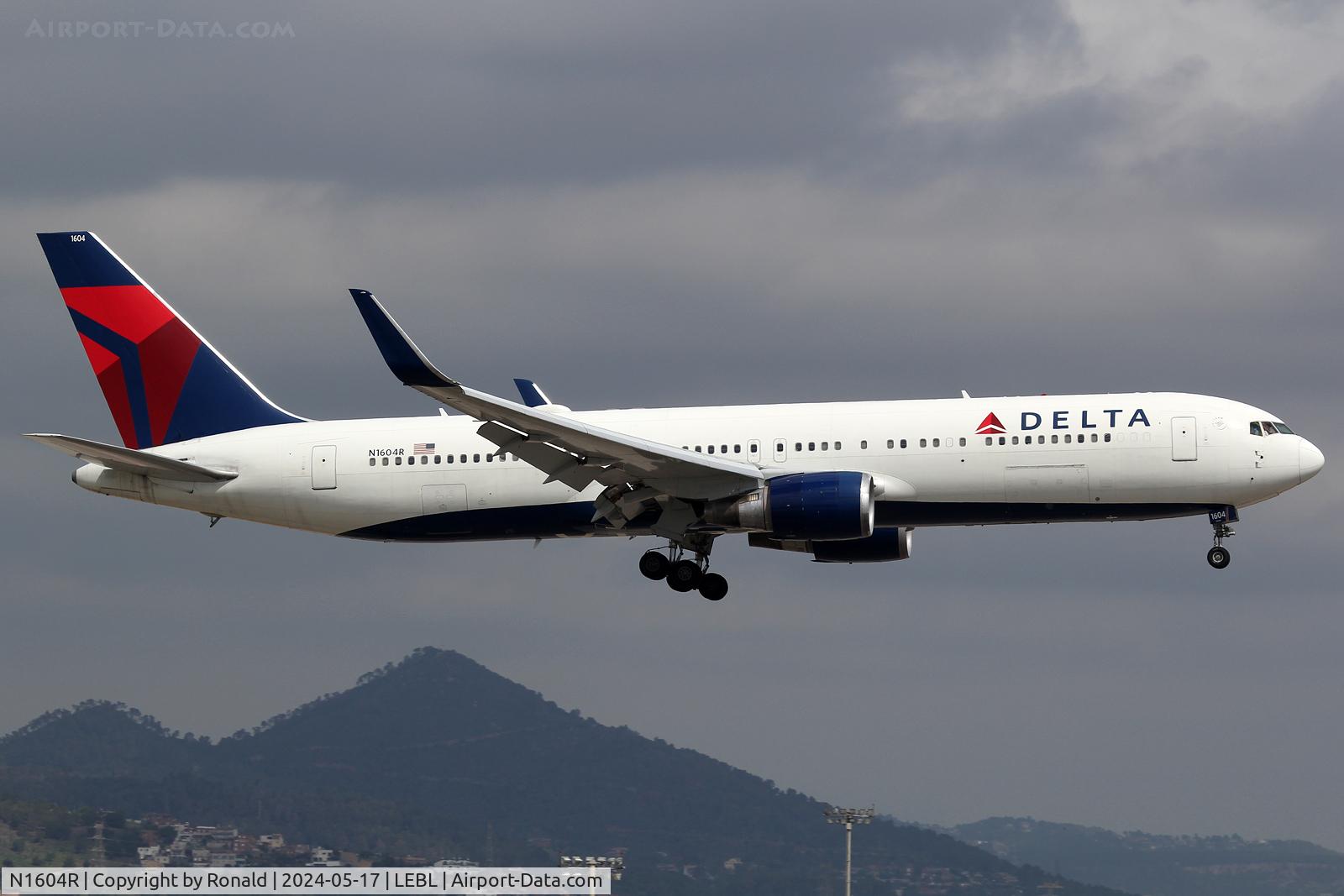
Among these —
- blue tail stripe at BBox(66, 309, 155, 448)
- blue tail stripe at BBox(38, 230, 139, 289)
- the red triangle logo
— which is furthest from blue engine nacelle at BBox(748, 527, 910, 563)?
blue tail stripe at BBox(38, 230, 139, 289)

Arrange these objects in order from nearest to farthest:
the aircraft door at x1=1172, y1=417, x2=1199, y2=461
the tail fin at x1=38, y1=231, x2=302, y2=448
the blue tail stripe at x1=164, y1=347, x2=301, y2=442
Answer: the aircraft door at x1=1172, y1=417, x2=1199, y2=461, the blue tail stripe at x1=164, y1=347, x2=301, y2=442, the tail fin at x1=38, y1=231, x2=302, y2=448

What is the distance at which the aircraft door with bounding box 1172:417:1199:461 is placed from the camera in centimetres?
5019

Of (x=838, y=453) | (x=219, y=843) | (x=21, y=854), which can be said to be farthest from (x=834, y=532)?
(x=219, y=843)

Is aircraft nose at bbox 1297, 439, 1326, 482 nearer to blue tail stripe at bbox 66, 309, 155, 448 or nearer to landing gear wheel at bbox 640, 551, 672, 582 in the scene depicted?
landing gear wheel at bbox 640, 551, 672, 582

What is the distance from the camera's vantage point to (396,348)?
4334cm

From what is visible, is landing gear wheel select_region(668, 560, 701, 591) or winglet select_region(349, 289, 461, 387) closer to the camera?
winglet select_region(349, 289, 461, 387)

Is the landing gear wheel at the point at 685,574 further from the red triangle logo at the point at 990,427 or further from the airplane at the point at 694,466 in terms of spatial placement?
the red triangle logo at the point at 990,427

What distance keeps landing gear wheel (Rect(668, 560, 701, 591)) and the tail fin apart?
13.0 metres

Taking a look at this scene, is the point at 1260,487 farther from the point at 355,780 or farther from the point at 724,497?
the point at 355,780

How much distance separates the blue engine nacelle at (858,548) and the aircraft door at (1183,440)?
9597 mm

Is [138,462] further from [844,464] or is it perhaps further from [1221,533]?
[1221,533]

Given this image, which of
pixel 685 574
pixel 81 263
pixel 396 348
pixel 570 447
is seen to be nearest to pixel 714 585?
pixel 685 574

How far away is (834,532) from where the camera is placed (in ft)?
162

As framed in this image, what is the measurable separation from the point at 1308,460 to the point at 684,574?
60.2 ft
